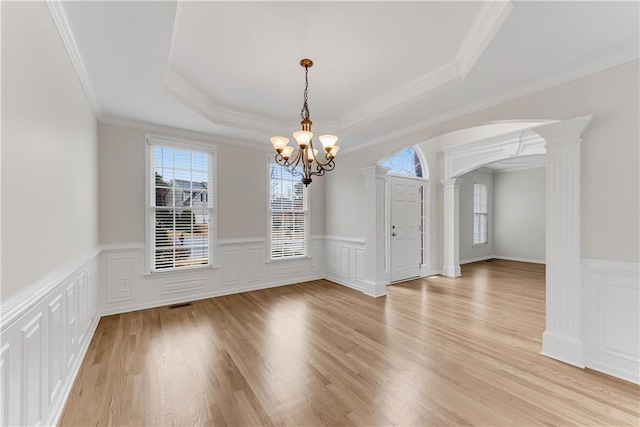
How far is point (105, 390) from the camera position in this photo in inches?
81.7

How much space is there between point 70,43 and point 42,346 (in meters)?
2.13

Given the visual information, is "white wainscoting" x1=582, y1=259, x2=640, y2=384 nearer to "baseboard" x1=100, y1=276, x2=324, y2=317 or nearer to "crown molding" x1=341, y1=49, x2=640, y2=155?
"crown molding" x1=341, y1=49, x2=640, y2=155

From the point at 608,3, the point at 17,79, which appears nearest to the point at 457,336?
the point at 608,3

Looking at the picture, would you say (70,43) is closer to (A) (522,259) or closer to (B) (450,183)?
(B) (450,183)

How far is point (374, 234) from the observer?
463cm

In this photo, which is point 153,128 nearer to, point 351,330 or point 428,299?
point 351,330

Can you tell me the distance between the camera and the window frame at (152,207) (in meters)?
3.94

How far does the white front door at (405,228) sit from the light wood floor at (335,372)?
62.8 inches

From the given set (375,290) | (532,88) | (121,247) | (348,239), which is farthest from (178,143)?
(532,88)

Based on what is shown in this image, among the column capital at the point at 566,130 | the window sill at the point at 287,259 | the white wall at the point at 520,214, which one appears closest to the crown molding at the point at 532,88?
the column capital at the point at 566,130

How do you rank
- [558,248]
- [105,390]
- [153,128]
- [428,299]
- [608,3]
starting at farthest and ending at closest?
[428,299], [153,128], [558,248], [105,390], [608,3]

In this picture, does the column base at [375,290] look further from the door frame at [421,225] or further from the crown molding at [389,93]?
the crown molding at [389,93]

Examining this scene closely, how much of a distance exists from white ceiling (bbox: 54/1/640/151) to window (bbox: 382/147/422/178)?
74.3 inches

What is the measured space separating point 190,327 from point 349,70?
3.54m
